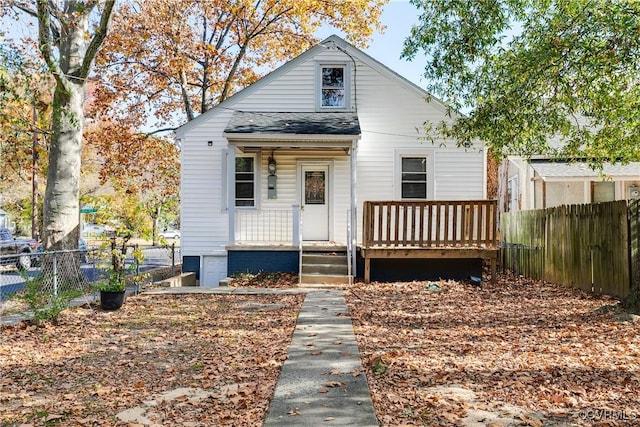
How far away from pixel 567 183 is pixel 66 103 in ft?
54.5

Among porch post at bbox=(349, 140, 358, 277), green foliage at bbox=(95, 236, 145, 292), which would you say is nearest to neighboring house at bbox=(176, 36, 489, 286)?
porch post at bbox=(349, 140, 358, 277)

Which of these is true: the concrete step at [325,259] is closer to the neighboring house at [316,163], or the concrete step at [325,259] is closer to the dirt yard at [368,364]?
the neighboring house at [316,163]

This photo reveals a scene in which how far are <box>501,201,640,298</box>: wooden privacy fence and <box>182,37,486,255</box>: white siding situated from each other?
197cm

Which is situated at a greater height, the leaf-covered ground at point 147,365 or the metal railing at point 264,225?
the metal railing at point 264,225

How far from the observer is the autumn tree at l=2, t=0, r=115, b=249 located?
11062mm

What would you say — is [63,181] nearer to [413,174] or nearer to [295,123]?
[295,123]

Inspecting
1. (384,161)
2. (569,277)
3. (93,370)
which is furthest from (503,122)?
(93,370)

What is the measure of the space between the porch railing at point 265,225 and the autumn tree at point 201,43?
902 cm

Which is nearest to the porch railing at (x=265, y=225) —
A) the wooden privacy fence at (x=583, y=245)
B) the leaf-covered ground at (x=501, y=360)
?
the leaf-covered ground at (x=501, y=360)

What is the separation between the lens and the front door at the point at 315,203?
13.8 metres

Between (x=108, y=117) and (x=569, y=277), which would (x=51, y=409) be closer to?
(x=569, y=277)

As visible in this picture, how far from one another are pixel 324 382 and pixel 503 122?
637cm

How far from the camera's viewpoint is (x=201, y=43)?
20766 millimetres

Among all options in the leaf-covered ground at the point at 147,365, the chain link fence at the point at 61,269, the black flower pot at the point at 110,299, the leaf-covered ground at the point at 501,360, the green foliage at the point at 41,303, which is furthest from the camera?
the black flower pot at the point at 110,299
